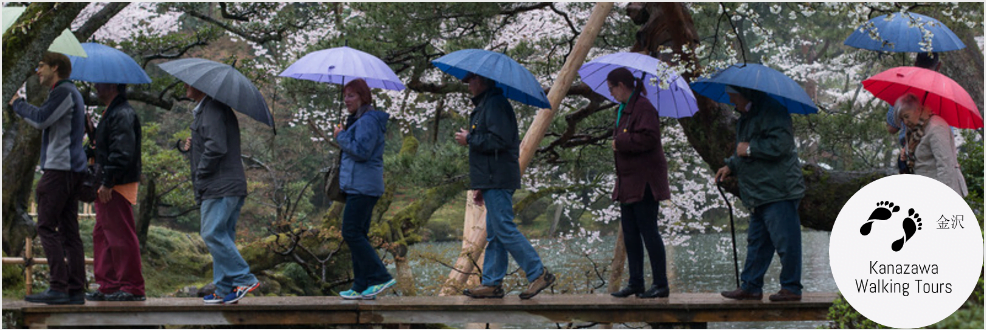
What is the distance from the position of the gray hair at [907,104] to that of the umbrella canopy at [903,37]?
4.22 ft

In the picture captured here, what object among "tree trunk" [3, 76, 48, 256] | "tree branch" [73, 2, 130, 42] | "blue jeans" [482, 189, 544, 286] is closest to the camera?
"blue jeans" [482, 189, 544, 286]

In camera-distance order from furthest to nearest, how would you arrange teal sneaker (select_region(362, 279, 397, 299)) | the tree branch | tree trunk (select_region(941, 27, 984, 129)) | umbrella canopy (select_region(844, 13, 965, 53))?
1. tree trunk (select_region(941, 27, 984, 129))
2. the tree branch
3. umbrella canopy (select_region(844, 13, 965, 53))
4. teal sneaker (select_region(362, 279, 397, 299))

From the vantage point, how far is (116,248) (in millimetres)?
5320

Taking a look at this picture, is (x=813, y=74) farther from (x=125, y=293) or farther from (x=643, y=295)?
(x=125, y=293)

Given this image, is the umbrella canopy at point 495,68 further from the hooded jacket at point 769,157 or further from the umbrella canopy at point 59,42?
the umbrella canopy at point 59,42

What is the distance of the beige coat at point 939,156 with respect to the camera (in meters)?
4.70

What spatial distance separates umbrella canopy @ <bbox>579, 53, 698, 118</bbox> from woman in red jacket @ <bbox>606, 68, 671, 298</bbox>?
135 millimetres

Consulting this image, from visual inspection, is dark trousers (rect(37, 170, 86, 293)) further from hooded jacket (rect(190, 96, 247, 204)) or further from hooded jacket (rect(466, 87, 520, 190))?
hooded jacket (rect(466, 87, 520, 190))

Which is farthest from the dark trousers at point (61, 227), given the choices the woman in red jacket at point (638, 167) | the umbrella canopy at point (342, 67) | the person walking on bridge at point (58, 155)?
the woman in red jacket at point (638, 167)

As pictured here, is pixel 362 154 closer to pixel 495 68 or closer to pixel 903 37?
pixel 495 68

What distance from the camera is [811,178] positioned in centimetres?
734

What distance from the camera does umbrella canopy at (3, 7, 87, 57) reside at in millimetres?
5117

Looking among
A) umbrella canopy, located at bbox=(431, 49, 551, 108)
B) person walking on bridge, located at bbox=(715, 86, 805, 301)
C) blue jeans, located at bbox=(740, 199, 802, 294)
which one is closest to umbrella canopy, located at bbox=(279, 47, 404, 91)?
umbrella canopy, located at bbox=(431, 49, 551, 108)

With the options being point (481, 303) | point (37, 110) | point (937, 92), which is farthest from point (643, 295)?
point (37, 110)
